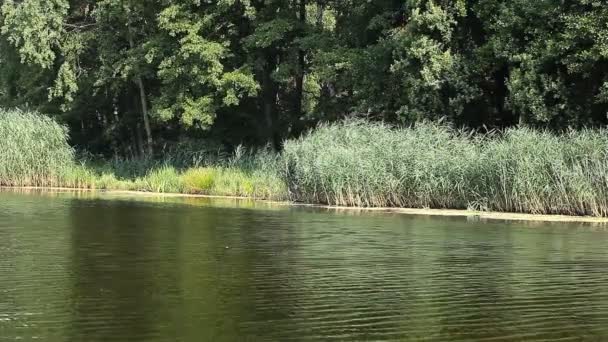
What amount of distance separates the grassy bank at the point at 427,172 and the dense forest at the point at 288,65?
7.17 ft

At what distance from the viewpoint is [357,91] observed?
31562mm

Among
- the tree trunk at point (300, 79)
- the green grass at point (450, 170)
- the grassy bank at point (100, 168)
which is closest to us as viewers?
the green grass at point (450, 170)

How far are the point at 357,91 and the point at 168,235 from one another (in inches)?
621

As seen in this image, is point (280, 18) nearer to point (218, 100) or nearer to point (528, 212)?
point (218, 100)

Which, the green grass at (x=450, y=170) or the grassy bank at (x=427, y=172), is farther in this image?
the grassy bank at (x=427, y=172)

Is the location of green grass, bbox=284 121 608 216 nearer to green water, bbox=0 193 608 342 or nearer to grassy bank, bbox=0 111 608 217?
grassy bank, bbox=0 111 608 217

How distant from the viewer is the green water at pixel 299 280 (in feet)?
28.9

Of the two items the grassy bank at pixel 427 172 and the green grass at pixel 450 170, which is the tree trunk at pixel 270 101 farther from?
the green grass at pixel 450 170

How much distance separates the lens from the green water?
880 centimetres

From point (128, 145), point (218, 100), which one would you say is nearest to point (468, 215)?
point (218, 100)

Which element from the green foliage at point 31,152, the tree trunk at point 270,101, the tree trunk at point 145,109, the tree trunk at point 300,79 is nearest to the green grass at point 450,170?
the tree trunk at point 300,79

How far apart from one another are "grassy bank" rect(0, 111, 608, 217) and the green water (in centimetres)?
238

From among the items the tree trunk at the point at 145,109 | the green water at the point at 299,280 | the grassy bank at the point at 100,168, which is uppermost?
the tree trunk at the point at 145,109

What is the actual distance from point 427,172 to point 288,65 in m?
12.5
